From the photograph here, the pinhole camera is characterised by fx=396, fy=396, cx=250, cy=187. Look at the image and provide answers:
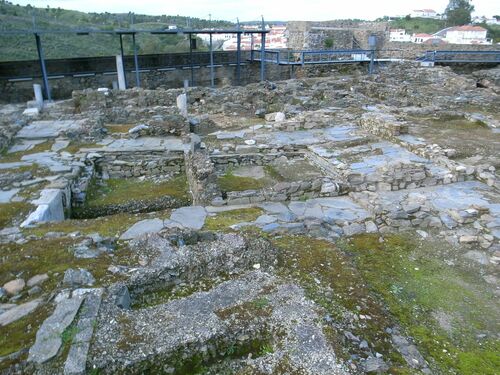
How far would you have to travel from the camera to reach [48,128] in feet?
35.1

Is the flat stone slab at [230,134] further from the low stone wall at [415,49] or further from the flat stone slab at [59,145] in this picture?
the low stone wall at [415,49]

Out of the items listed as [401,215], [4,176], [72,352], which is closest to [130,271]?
[72,352]

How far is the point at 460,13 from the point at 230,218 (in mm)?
87673

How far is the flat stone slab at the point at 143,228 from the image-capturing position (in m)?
5.06

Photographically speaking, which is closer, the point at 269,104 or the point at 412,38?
the point at 269,104

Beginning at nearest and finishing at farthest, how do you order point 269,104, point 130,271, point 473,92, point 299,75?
1. point 130,271
2. point 269,104
3. point 473,92
4. point 299,75

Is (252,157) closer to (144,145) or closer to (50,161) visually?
(144,145)

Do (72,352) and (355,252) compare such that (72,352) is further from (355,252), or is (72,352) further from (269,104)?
(269,104)

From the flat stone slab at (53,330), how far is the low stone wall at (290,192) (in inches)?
132

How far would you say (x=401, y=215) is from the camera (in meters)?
5.71

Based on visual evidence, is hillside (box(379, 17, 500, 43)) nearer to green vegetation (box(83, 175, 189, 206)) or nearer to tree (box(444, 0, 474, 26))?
tree (box(444, 0, 474, 26))

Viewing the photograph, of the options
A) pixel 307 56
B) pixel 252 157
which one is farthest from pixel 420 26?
pixel 252 157

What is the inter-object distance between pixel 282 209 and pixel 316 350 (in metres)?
3.34

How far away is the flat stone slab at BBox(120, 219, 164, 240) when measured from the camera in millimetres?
5055
